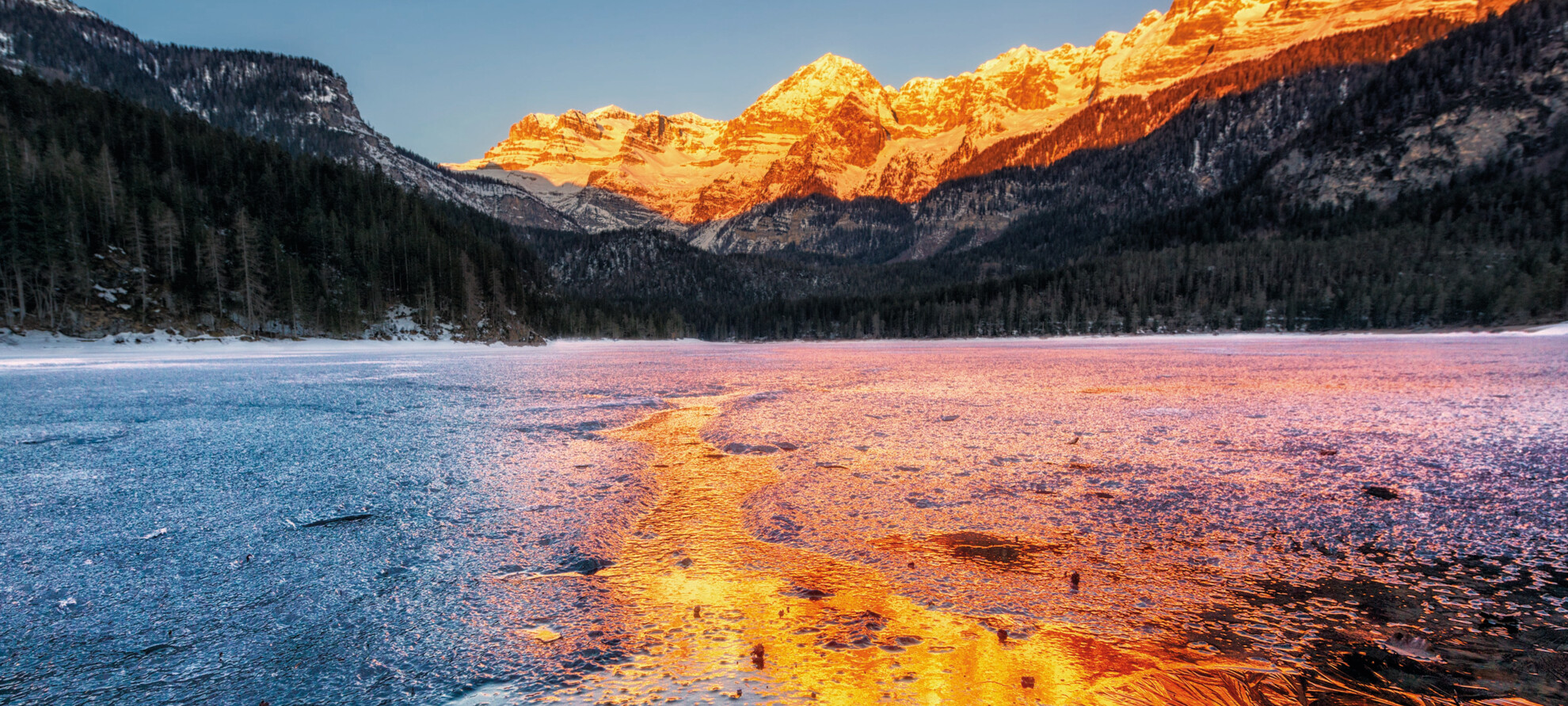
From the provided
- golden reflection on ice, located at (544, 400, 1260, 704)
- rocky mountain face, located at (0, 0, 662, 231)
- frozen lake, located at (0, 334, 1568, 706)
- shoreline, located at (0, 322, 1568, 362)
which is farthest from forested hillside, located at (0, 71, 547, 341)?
rocky mountain face, located at (0, 0, 662, 231)

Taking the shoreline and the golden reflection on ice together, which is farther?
the shoreline

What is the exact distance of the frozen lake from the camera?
313cm

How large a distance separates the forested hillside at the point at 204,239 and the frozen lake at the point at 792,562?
47422 millimetres

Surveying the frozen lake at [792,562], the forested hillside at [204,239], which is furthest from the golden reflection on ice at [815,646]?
the forested hillside at [204,239]

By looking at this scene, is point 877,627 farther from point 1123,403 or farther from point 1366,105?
point 1366,105

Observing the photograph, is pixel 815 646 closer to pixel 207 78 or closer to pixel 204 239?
pixel 204 239

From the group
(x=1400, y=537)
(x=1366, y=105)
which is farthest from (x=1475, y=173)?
(x=1400, y=537)

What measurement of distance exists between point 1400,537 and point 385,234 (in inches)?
3343

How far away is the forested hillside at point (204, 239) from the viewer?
140 feet

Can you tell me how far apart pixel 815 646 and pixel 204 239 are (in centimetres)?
6916

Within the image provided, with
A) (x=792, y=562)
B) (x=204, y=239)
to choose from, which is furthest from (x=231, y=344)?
(x=792, y=562)

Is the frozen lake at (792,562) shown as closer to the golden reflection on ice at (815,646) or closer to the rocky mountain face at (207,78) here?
the golden reflection on ice at (815,646)

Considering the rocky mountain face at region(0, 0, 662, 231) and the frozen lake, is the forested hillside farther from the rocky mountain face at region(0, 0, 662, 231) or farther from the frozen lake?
the rocky mountain face at region(0, 0, 662, 231)

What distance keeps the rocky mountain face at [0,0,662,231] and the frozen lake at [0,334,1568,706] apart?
173 meters
